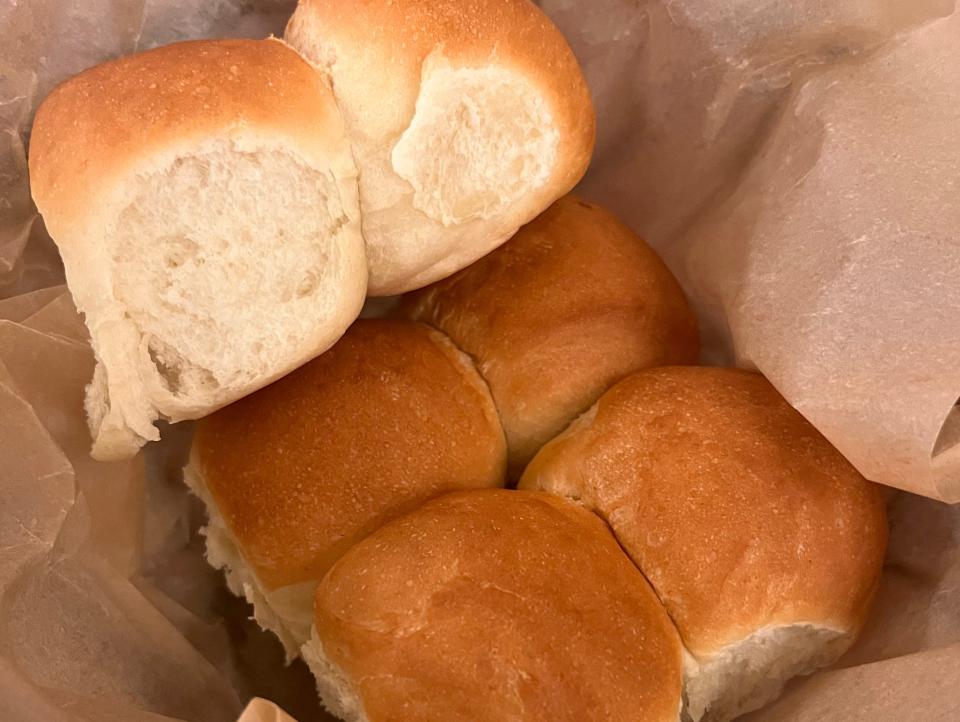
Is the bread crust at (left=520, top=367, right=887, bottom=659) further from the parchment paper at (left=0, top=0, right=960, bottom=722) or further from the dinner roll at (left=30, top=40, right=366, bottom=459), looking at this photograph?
the dinner roll at (left=30, top=40, right=366, bottom=459)

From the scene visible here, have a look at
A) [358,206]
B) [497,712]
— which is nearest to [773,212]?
[358,206]

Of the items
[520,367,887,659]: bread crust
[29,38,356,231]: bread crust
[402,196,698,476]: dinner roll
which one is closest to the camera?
[29,38,356,231]: bread crust

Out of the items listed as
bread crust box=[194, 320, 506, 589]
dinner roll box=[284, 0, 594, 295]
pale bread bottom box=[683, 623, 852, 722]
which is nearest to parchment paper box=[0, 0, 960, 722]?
pale bread bottom box=[683, 623, 852, 722]

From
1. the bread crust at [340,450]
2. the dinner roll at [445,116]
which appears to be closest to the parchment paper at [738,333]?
the bread crust at [340,450]

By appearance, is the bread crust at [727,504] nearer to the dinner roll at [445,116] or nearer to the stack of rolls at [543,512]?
the stack of rolls at [543,512]

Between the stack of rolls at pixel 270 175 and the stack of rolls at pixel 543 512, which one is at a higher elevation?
the stack of rolls at pixel 270 175

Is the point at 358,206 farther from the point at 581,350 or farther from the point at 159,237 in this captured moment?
the point at 581,350
